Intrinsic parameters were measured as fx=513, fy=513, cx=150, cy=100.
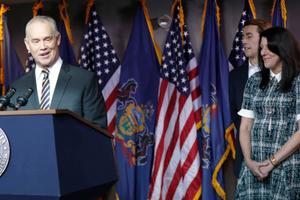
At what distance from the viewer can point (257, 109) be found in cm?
299

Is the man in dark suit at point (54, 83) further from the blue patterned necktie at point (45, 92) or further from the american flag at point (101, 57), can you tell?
the american flag at point (101, 57)

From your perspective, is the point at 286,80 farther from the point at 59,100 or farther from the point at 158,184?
the point at 158,184

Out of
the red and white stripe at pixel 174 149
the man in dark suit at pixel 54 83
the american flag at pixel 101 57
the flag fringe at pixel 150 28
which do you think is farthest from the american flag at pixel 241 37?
the man in dark suit at pixel 54 83

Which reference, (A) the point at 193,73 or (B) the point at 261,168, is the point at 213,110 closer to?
(A) the point at 193,73

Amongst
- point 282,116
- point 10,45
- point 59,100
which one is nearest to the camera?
point 59,100

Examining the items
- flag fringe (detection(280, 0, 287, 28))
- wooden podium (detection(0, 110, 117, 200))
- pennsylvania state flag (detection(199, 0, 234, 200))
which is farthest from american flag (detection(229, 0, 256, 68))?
wooden podium (detection(0, 110, 117, 200))

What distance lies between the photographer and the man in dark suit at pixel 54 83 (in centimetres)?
246

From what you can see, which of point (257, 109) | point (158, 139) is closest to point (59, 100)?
point (257, 109)

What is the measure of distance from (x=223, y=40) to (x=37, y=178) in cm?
294

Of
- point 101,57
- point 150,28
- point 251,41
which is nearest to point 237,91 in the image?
point 251,41

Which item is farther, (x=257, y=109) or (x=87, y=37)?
(x=87, y=37)

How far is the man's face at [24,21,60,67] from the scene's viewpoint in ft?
8.36

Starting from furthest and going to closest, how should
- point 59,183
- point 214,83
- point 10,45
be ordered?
point 10,45
point 214,83
point 59,183

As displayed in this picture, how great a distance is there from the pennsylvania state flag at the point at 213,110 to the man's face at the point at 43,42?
196 centimetres
